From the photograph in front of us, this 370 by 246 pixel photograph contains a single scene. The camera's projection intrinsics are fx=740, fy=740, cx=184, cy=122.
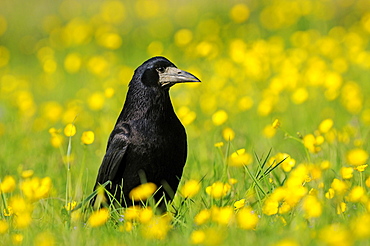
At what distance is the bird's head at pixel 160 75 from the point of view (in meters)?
3.86

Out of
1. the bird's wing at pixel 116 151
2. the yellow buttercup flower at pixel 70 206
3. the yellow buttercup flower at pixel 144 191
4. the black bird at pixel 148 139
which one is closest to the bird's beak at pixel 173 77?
the black bird at pixel 148 139

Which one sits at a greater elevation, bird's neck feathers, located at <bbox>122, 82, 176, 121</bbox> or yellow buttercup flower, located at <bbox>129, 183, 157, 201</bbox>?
bird's neck feathers, located at <bbox>122, 82, 176, 121</bbox>

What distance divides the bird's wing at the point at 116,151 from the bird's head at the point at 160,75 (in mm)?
275

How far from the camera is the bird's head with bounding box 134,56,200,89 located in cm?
386

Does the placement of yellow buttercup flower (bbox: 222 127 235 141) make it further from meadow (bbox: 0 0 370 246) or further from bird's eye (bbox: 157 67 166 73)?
bird's eye (bbox: 157 67 166 73)

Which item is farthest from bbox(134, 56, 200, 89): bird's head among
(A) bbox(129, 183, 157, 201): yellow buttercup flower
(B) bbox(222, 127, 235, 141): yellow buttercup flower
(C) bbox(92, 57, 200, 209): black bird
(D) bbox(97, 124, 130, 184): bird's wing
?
(A) bbox(129, 183, 157, 201): yellow buttercup flower

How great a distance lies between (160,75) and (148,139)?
0.39 meters

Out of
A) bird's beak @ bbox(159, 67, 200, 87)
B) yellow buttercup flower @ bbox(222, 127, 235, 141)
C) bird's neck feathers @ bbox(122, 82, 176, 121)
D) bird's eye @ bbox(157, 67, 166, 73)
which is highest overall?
bird's eye @ bbox(157, 67, 166, 73)

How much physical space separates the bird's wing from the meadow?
17 cm

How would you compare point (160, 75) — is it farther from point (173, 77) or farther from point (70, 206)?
point (70, 206)

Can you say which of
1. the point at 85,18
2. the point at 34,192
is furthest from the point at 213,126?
the point at 85,18

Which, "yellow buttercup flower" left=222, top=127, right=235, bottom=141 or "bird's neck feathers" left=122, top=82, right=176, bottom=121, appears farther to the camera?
"yellow buttercup flower" left=222, top=127, right=235, bottom=141

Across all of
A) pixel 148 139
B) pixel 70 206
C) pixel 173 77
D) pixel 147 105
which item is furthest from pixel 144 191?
pixel 173 77

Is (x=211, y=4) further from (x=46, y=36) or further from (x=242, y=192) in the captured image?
(x=242, y=192)
